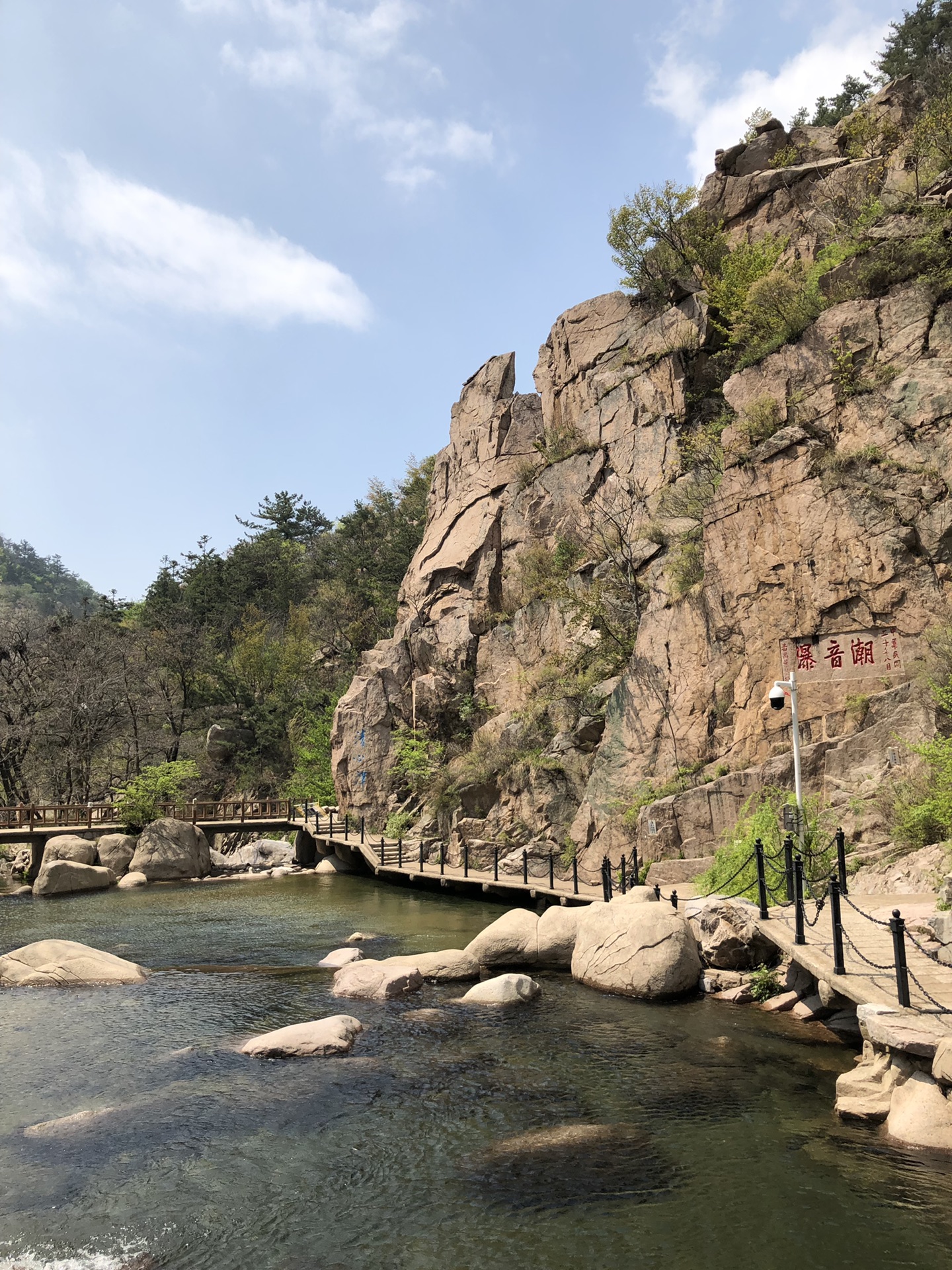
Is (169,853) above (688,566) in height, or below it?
below

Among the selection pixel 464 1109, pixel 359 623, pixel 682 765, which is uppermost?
pixel 359 623

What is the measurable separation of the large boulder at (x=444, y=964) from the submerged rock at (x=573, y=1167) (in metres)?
6.93

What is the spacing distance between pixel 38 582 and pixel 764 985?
162 meters

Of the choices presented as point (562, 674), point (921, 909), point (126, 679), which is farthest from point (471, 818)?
point (126, 679)

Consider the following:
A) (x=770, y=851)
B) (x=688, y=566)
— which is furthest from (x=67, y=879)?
(x=770, y=851)

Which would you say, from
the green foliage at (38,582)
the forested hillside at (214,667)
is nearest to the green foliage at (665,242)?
the forested hillside at (214,667)

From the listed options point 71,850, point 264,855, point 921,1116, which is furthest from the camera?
point 264,855

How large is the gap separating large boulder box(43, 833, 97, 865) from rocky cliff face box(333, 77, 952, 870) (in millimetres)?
10693

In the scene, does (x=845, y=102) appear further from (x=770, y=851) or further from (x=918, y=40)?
(x=770, y=851)

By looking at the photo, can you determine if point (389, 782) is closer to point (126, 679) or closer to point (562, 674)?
point (562, 674)

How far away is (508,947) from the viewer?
→ 16797 millimetres

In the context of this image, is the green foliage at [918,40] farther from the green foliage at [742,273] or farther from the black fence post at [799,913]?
the black fence post at [799,913]

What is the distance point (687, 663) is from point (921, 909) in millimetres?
11932

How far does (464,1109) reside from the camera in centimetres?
985
